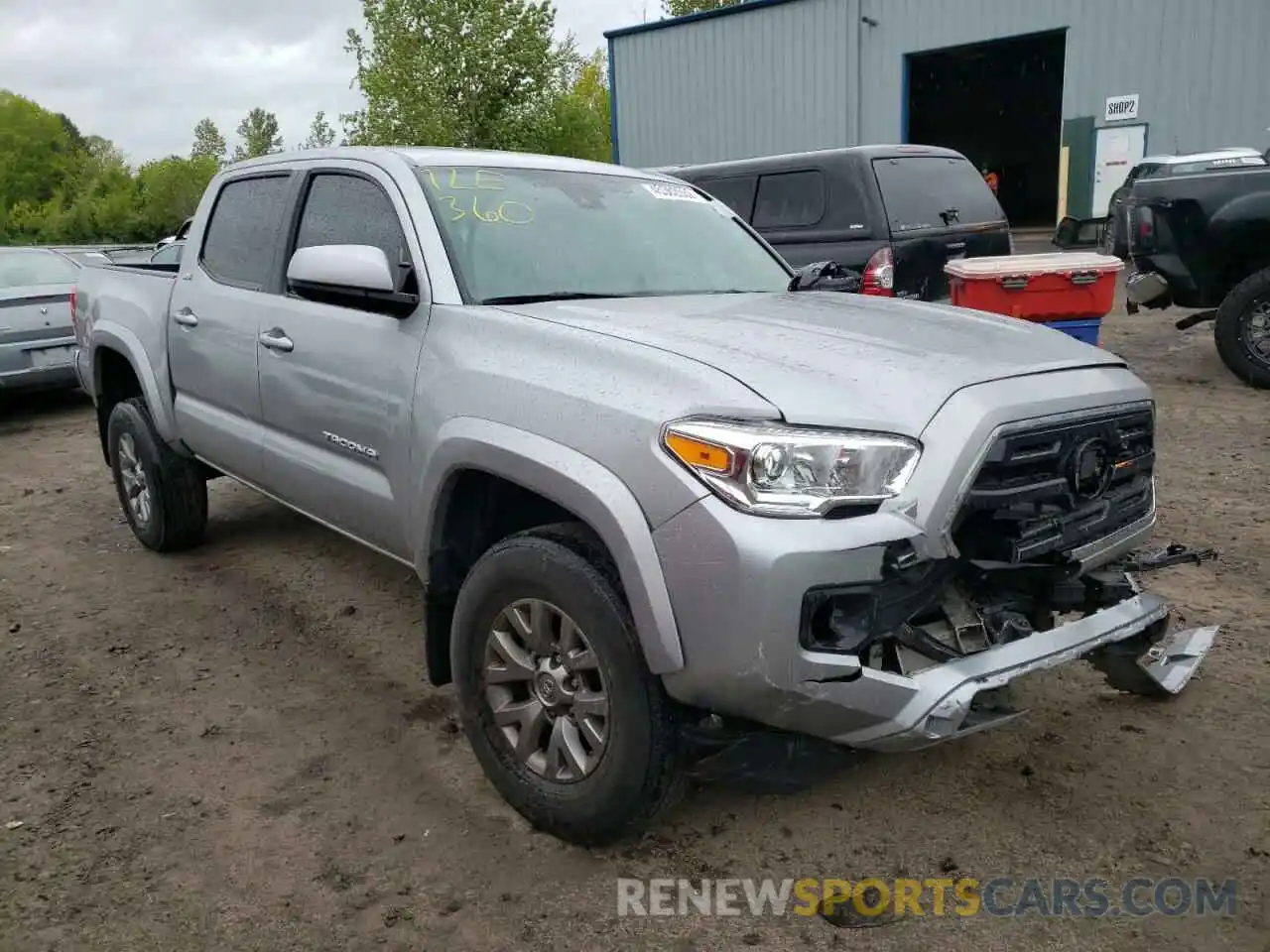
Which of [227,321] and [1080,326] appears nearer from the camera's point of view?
[227,321]

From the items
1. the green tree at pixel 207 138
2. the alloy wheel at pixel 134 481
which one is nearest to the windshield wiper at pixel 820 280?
the alloy wheel at pixel 134 481

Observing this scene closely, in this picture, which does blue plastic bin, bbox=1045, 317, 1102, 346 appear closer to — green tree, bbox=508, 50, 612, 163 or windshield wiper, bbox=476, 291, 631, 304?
windshield wiper, bbox=476, 291, 631, 304

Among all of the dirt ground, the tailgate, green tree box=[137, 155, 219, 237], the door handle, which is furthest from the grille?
green tree box=[137, 155, 219, 237]

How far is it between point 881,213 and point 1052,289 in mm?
2026

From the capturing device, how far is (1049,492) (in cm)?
259

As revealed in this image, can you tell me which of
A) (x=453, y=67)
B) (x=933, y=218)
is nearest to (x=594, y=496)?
(x=933, y=218)

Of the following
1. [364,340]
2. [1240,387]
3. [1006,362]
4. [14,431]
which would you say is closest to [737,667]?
[1006,362]

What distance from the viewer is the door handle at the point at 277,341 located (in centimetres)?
382

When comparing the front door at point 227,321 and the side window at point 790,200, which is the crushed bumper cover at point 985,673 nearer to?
the front door at point 227,321

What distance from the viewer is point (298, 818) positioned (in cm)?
305

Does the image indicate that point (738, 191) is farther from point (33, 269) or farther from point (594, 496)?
point (594, 496)

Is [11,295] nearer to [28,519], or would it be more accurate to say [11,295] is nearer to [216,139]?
[28,519]

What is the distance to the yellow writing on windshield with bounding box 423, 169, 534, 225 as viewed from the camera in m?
3.48

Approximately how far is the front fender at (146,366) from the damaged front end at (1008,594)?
3.64 metres
